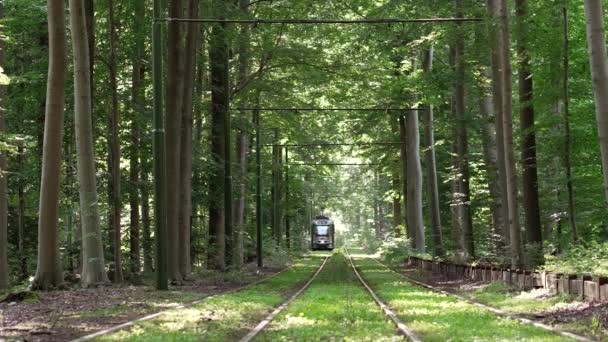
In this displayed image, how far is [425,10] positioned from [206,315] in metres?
17.0

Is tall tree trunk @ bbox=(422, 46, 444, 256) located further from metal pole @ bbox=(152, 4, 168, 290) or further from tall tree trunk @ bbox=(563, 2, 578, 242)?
metal pole @ bbox=(152, 4, 168, 290)

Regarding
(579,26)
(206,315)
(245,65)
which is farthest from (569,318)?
(245,65)

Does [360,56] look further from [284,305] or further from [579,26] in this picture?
[284,305]

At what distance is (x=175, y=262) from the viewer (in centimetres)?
2050

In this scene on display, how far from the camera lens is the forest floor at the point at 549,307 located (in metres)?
9.40

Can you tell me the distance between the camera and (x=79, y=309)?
12719 millimetres

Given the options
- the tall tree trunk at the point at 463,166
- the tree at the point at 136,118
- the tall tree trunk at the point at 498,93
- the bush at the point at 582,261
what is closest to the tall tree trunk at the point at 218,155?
the tree at the point at 136,118

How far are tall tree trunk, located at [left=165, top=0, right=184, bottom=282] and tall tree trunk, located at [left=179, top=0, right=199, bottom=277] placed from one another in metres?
0.62

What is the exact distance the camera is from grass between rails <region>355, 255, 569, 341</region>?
9031mm

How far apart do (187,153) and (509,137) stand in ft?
30.9

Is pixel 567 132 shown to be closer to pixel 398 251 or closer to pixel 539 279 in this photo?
pixel 539 279

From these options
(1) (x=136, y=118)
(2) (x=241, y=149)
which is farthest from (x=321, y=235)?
(1) (x=136, y=118)

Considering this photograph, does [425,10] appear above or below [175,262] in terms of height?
above

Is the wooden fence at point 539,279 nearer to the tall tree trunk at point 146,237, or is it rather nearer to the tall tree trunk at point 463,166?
the tall tree trunk at point 463,166
